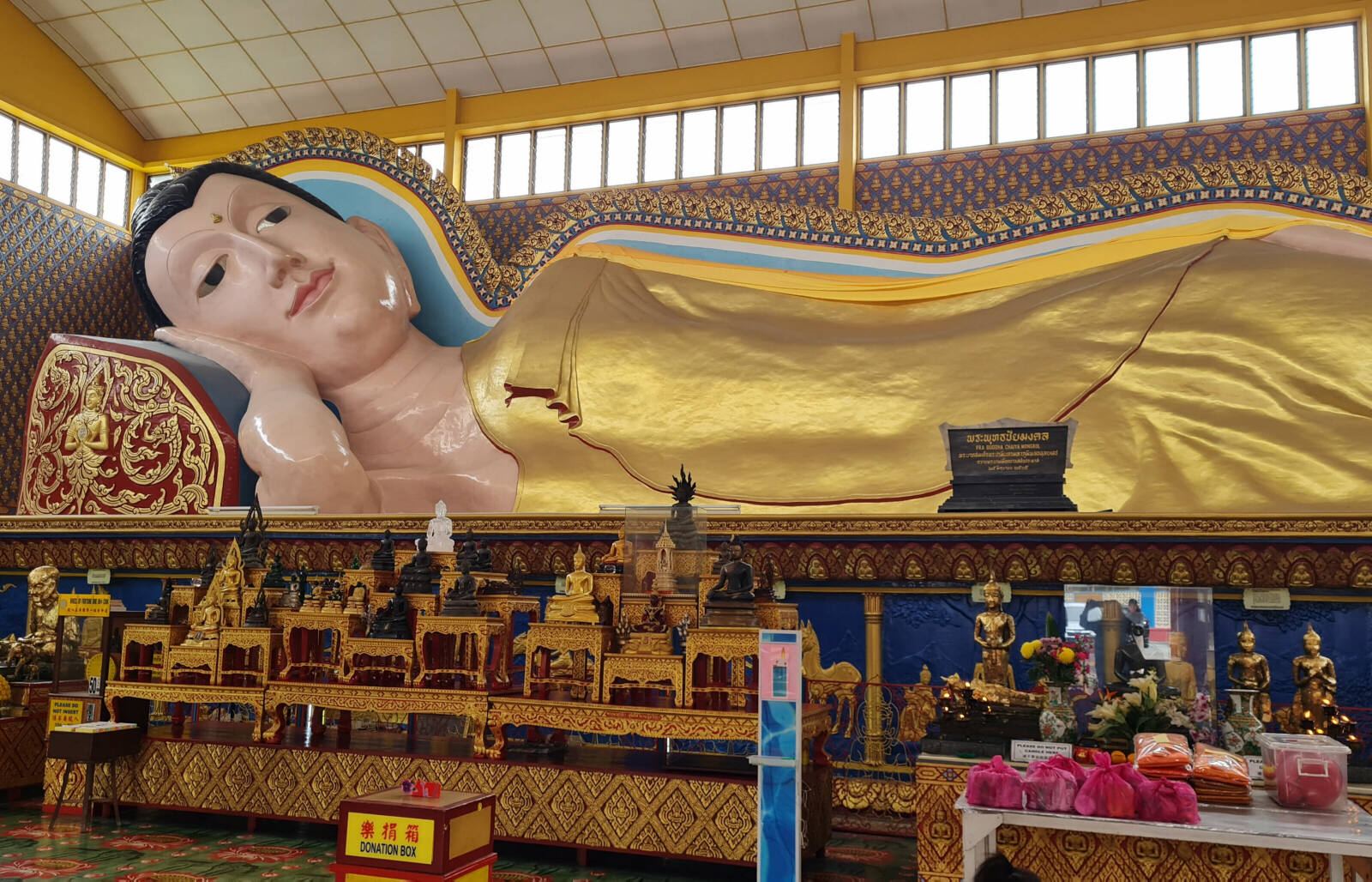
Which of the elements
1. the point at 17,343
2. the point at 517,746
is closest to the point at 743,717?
the point at 517,746

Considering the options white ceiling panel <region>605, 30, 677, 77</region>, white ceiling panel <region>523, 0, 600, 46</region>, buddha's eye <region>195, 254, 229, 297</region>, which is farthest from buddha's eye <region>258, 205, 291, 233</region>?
→ white ceiling panel <region>605, 30, 677, 77</region>

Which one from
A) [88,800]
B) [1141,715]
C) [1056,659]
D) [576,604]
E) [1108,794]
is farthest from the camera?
[88,800]

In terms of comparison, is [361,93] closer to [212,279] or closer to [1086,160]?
[212,279]

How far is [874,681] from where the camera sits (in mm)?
5359

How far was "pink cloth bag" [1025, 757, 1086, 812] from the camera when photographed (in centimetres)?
336

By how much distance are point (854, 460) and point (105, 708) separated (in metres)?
4.22

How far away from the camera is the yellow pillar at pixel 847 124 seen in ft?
30.1

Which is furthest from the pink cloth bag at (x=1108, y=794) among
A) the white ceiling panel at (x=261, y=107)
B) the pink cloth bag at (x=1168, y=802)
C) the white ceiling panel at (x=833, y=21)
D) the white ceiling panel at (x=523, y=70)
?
the white ceiling panel at (x=261, y=107)

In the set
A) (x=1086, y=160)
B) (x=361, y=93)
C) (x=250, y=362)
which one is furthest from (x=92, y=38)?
(x=1086, y=160)

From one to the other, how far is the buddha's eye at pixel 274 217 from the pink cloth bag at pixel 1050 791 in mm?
7758

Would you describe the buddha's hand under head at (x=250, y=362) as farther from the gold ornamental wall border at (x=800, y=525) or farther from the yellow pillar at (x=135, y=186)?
the yellow pillar at (x=135, y=186)

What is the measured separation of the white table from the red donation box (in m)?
1.52

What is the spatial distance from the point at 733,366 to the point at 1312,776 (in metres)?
4.47

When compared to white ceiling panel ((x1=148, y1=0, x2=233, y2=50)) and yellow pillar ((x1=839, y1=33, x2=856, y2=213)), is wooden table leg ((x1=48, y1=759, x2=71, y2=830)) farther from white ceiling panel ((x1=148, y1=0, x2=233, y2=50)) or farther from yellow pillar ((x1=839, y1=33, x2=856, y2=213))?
white ceiling panel ((x1=148, y1=0, x2=233, y2=50))
